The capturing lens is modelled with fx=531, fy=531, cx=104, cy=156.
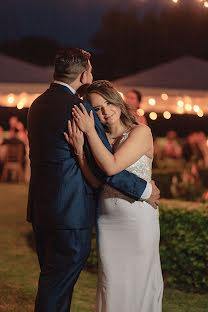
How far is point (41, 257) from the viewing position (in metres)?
3.13

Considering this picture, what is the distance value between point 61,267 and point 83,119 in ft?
2.66

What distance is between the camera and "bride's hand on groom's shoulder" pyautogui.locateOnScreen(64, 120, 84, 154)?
2773 millimetres

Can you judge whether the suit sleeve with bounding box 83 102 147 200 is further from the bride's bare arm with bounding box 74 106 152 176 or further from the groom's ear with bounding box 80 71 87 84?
the groom's ear with bounding box 80 71 87 84

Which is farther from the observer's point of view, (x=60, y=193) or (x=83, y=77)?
(x=83, y=77)

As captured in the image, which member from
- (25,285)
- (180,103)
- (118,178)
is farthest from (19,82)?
(118,178)

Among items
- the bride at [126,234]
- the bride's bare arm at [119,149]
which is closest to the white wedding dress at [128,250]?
the bride at [126,234]

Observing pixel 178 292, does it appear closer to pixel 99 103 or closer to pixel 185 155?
pixel 99 103

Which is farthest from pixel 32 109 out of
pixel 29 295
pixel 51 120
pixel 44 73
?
pixel 44 73

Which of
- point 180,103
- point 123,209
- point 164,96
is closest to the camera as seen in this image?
point 123,209

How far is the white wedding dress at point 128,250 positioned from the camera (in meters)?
3.12

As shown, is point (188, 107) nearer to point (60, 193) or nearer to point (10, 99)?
point (10, 99)

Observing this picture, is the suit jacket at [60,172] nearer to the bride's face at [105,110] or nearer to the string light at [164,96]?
the bride's face at [105,110]

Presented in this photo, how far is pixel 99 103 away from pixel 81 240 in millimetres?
786

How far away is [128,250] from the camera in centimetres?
314
